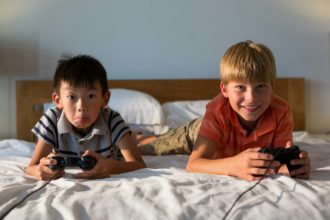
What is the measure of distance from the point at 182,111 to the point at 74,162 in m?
1.40

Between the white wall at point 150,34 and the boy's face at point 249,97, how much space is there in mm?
1519

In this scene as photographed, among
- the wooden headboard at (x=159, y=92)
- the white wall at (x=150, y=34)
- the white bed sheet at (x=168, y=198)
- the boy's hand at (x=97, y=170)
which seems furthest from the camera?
the white wall at (x=150, y=34)

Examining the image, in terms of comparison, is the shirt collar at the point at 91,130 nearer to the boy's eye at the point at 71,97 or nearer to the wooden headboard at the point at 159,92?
the boy's eye at the point at 71,97

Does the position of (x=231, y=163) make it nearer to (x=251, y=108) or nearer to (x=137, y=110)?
(x=251, y=108)

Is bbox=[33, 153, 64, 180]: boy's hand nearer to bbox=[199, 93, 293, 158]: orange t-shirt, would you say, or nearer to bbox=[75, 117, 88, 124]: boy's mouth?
bbox=[75, 117, 88, 124]: boy's mouth

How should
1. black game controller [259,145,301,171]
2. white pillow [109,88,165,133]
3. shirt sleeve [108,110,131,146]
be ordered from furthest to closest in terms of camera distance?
1. white pillow [109,88,165,133]
2. shirt sleeve [108,110,131,146]
3. black game controller [259,145,301,171]

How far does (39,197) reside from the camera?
89 cm

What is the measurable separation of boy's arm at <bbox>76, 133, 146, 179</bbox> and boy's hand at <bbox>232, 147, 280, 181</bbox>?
35 cm

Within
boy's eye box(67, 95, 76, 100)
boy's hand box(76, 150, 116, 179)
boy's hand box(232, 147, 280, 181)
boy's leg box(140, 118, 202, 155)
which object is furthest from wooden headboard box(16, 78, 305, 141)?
boy's hand box(232, 147, 280, 181)

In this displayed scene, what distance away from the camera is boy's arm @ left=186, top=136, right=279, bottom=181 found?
100 centimetres

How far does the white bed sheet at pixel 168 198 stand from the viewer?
0.79m

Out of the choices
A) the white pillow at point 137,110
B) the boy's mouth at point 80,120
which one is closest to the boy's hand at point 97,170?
the boy's mouth at point 80,120

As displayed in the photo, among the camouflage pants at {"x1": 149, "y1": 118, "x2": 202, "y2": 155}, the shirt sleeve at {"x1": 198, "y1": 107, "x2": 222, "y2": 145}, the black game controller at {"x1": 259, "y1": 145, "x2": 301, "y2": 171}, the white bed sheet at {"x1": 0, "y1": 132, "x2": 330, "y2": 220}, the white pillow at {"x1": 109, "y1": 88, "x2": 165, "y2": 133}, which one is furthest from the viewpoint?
the white pillow at {"x1": 109, "y1": 88, "x2": 165, "y2": 133}

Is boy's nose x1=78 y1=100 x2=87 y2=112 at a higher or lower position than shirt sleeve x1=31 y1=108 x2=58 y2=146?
higher
